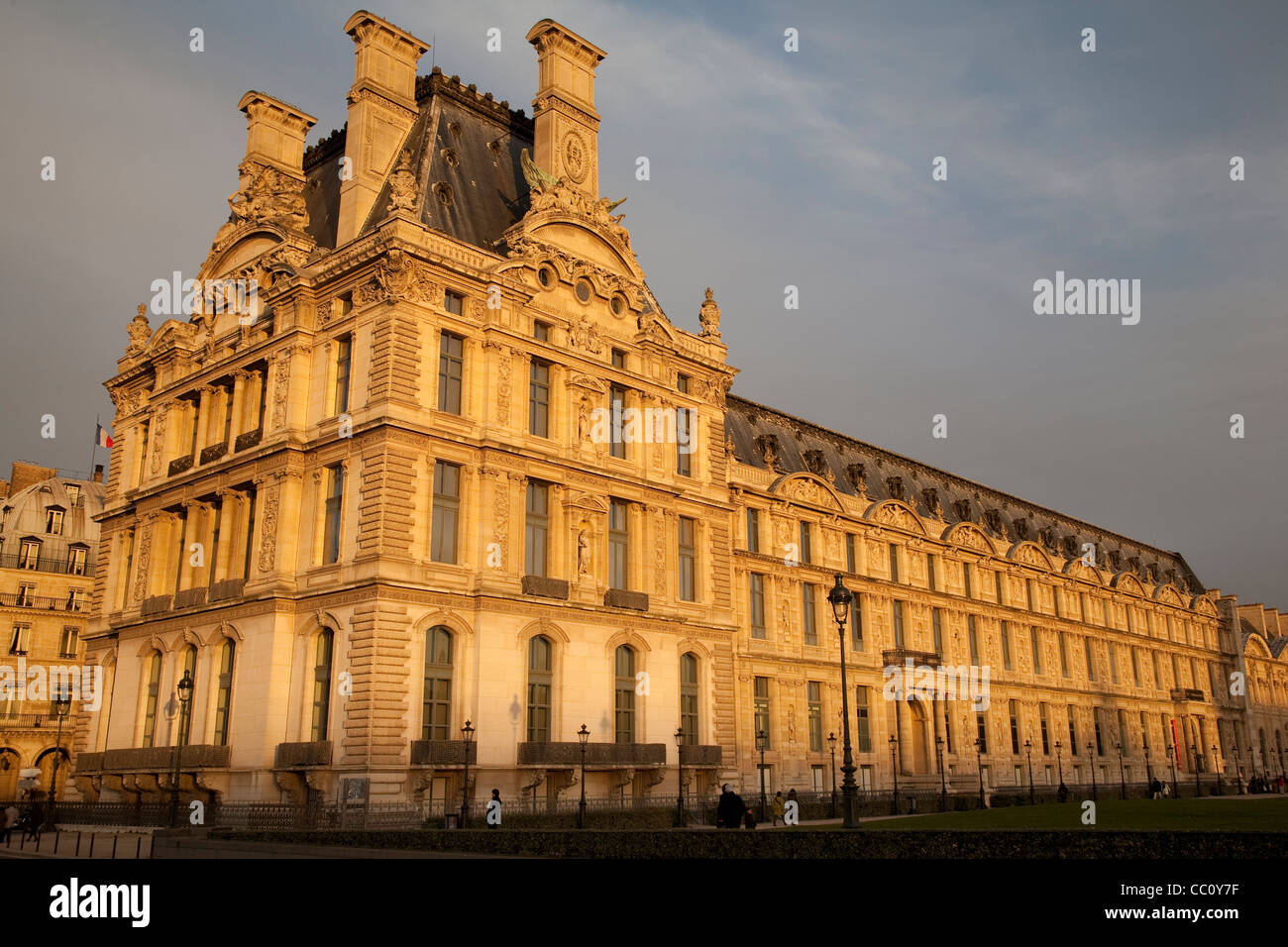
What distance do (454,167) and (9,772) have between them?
48.9 meters

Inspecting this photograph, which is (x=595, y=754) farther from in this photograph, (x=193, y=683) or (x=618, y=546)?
(x=193, y=683)

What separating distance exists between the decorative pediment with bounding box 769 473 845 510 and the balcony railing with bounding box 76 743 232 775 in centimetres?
3095

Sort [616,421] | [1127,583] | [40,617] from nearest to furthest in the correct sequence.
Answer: [616,421] → [40,617] → [1127,583]

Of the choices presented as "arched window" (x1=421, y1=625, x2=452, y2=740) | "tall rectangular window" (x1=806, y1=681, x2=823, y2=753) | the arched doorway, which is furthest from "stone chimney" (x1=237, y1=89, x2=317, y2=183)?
the arched doorway

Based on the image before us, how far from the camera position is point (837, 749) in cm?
5978

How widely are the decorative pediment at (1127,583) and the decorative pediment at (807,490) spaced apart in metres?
39.1

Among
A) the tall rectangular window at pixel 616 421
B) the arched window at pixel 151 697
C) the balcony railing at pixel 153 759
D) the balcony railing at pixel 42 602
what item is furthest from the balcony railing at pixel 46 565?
the tall rectangular window at pixel 616 421

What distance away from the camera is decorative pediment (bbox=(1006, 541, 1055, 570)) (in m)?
79.2

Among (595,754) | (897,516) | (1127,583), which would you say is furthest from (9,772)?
(1127,583)

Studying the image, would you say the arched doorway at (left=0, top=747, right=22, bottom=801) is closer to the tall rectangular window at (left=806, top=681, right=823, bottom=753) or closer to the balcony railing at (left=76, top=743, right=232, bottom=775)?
the balcony railing at (left=76, top=743, right=232, bottom=775)

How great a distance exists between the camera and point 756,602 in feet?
191

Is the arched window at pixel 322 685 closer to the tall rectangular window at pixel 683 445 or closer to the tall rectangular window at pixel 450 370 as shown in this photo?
the tall rectangular window at pixel 450 370
